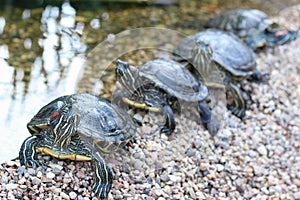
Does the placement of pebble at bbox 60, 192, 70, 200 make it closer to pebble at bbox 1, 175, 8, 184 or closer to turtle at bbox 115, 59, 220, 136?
pebble at bbox 1, 175, 8, 184

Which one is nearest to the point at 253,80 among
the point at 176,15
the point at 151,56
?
the point at 151,56

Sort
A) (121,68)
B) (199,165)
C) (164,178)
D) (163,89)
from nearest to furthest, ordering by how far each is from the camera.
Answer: (164,178)
(199,165)
(121,68)
(163,89)

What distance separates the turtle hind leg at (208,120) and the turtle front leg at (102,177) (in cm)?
128

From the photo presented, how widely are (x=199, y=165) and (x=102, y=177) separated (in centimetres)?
94

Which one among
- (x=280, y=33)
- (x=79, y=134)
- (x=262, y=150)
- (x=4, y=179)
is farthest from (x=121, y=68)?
(x=280, y=33)

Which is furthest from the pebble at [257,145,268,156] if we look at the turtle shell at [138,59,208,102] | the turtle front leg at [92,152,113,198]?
the turtle front leg at [92,152,113,198]

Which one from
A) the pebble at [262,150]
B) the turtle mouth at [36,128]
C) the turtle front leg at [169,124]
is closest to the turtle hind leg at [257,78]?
the pebble at [262,150]

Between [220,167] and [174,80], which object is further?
[174,80]

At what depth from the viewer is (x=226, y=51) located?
16.0 feet

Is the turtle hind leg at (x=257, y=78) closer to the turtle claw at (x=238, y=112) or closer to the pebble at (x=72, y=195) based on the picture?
the turtle claw at (x=238, y=112)

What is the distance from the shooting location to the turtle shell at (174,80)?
4156 millimetres

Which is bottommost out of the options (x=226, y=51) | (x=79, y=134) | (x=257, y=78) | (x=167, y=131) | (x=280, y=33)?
(x=167, y=131)

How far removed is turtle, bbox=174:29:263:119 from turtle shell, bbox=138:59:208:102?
0.33 meters

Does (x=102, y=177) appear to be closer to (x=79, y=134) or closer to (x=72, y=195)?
(x=72, y=195)
